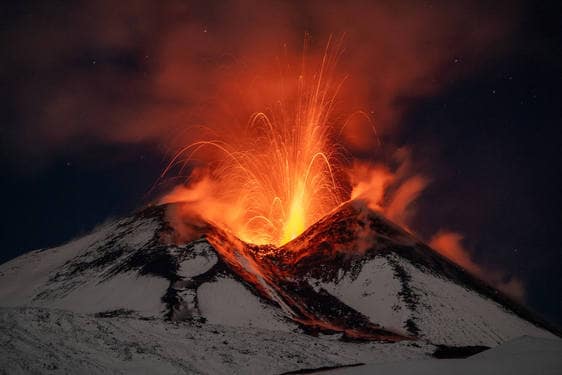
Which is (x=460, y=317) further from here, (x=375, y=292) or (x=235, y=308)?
(x=235, y=308)

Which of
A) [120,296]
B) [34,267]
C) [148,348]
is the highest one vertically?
[34,267]

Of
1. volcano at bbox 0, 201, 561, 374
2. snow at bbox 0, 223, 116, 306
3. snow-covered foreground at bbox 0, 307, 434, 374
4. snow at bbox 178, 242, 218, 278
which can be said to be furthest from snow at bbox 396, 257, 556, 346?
snow at bbox 0, 223, 116, 306

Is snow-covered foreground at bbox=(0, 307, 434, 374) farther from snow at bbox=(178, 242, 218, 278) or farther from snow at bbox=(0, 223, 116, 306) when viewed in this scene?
snow at bbox=(0, 223, 116, 306)

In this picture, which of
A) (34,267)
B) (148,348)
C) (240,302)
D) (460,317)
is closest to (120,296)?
(240,302)

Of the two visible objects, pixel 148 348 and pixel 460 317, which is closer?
pixel 148 348

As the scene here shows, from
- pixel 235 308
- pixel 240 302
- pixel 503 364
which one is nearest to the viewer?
pixel 503 364

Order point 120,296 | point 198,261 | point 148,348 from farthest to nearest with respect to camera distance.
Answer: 1. point 198,261
2. point 120,296
3. point 148,348
